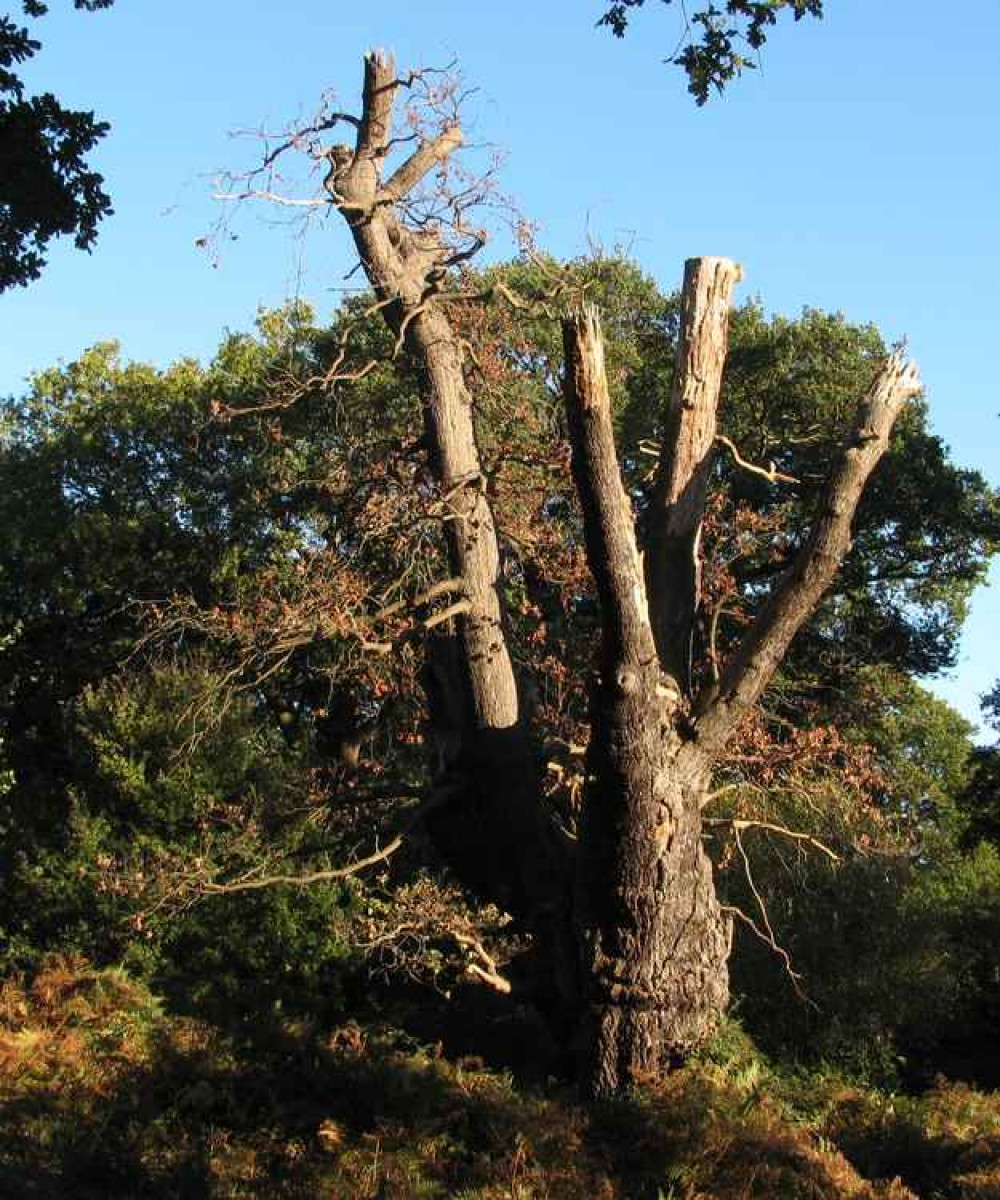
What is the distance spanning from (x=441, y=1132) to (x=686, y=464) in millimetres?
4950

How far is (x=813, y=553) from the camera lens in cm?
988

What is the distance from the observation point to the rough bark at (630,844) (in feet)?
31.1

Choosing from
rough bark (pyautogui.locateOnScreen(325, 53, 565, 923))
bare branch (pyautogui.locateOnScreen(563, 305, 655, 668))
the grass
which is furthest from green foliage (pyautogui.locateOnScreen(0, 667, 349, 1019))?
bare branch (pyautogui.locateOnScreen(563, 305, 655, 668))

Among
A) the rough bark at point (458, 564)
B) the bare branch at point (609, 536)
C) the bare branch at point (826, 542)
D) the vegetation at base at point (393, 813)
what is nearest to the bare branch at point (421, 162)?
the rough bark at point (458, 564)

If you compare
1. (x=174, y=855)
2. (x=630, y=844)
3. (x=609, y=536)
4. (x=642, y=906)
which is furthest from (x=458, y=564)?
(x=174, y=855)

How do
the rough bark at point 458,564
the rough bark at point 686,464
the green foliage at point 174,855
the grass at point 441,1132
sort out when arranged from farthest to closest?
the green foliage at point 174,855 → the rough bark at point 458,564 → the rough bark at point 686,464 → the grass at point 441,1132

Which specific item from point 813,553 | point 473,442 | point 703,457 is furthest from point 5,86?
point 813,553

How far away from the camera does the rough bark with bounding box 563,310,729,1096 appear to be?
9.47 meters

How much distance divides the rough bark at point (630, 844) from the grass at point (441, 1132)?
0.40 metres

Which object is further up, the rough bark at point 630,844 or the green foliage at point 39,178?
the green foliage at point 39,178

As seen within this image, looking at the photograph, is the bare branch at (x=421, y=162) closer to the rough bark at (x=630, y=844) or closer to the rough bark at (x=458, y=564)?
the rough bark at (x=458, y=564)

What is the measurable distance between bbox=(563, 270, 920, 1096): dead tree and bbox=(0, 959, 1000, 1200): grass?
1.79 feet

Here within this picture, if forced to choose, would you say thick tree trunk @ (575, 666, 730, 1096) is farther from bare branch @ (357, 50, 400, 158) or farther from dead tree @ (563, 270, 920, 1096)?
bare branch @ (357, 50, 400, 158)

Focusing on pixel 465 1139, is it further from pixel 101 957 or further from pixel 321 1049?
pixel 101 957
